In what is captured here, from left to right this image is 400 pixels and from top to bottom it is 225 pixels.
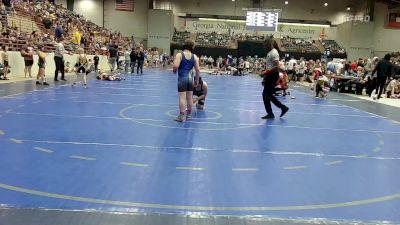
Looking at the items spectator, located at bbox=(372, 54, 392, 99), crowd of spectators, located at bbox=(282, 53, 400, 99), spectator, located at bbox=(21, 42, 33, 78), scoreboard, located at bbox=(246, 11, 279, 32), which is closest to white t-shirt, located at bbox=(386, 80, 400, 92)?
crowd of spectators, located at bbox=(282, 53, 400, 99)

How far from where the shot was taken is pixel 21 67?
18.0 meters

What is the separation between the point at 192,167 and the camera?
5.02 meters

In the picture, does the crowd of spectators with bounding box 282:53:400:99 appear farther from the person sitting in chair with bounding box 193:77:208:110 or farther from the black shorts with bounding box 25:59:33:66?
the black shorts with bounding box 25:59:33:66

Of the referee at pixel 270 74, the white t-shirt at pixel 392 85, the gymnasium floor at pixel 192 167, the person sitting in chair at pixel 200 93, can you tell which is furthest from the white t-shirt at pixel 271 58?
the white t-shirt at pixel 392 85

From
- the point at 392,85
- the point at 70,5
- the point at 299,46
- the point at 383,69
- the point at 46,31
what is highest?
the point at 70,5

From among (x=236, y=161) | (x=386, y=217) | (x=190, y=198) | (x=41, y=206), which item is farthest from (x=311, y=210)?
(x=41, y=206)

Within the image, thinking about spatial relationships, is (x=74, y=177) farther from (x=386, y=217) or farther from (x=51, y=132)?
(x=386, y=217)

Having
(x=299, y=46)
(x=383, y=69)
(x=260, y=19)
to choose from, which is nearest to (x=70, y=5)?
(x=260, y=19)

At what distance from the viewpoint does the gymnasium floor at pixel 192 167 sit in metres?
3.67

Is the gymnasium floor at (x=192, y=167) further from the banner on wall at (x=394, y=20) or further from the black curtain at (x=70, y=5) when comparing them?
the black curtain at (x=70, y=5)

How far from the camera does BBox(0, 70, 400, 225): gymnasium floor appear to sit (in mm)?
3670

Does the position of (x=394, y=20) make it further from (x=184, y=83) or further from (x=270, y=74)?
(x=184, y=83)

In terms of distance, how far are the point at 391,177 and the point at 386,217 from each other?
1.52 m

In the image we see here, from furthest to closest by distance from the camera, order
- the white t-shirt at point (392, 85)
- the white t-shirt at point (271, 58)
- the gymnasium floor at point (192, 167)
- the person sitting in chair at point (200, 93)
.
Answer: the white t-shirt at point (392, 85), the person sitting in chair at point (200, 93), the white t-shirt at point (271, 58), the gymnasium floor at point (192, 167)
